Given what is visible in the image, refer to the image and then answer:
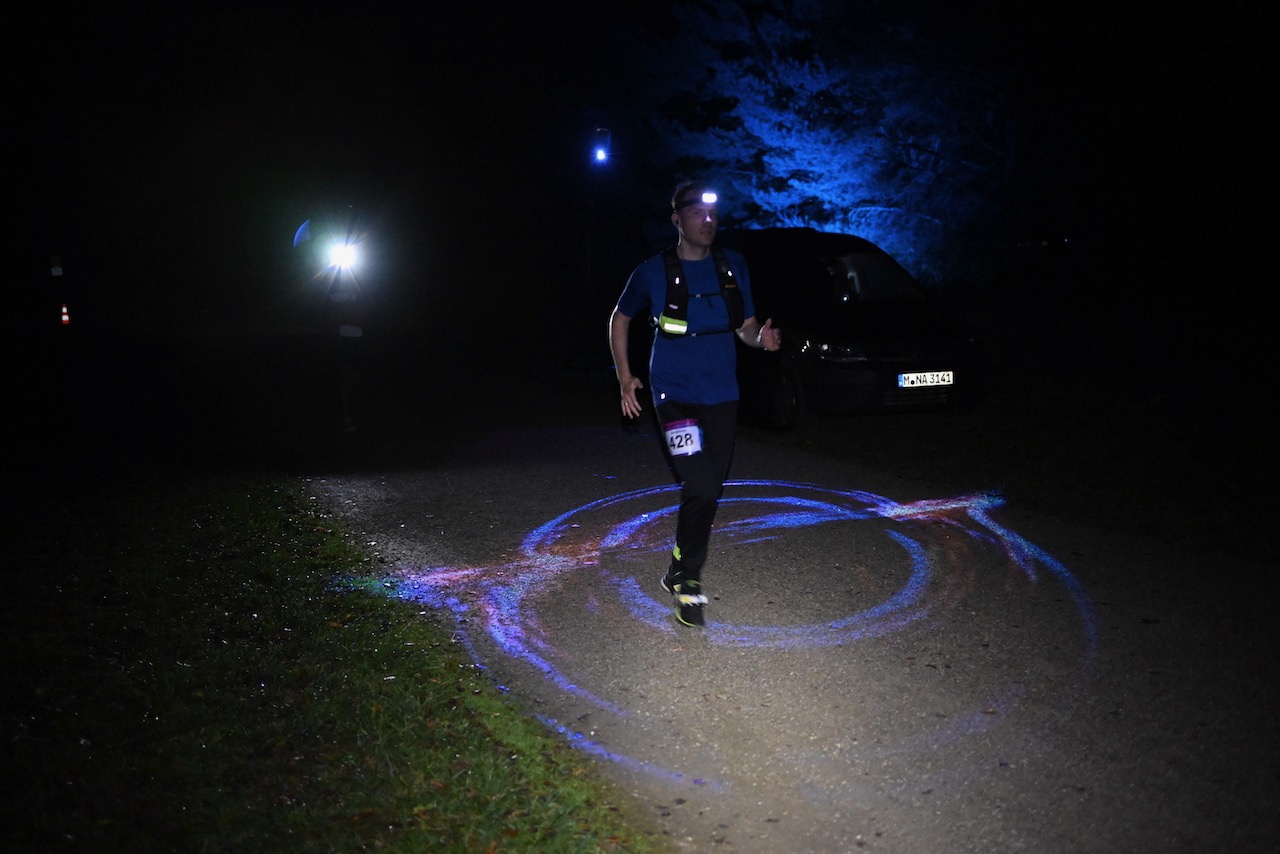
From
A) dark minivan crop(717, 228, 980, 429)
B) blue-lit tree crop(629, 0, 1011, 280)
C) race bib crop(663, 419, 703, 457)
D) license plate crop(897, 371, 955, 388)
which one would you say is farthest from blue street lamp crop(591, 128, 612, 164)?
race bib crop(663, 419, 703, 457)

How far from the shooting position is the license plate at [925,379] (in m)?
10.9

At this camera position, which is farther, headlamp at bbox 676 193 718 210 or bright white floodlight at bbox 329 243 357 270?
bright white floodlight at bbox 329 243 357 270

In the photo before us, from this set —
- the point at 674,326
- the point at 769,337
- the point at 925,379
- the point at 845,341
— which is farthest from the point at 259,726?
the point at 925,379

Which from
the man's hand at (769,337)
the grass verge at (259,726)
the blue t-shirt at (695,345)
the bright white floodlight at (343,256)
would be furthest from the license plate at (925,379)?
the bright white floodlight at (343,256)

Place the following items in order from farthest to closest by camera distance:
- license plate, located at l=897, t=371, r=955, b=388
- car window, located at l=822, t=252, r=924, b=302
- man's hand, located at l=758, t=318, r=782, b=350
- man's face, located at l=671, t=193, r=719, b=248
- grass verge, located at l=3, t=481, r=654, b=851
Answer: car window, located at l=822, t=252, r=924, b=302 < license plate, located at l=897, t=371, r=955, b=388 < man's hand, located at l=758, t=318, r=782, b=350 < man's face, located at l=671, t=193, r=719, b=248 < grass verge, located at l=3, t=481, r=654, b=851

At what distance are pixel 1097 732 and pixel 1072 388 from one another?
10956mm

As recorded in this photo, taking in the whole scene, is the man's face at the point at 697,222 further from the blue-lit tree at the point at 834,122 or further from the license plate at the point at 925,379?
the blue-lit tree at the point at 834,122

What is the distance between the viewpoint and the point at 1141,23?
16156 mm

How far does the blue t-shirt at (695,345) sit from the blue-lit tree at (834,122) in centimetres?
1231

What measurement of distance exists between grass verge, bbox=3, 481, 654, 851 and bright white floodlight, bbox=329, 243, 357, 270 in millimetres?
5812

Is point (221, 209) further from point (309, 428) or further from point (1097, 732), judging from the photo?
point (1097, 732)

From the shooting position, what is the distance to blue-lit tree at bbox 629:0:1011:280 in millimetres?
16562

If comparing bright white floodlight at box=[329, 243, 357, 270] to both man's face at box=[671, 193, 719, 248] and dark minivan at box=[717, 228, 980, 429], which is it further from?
man's face at box=[671, 193, 719, 248]

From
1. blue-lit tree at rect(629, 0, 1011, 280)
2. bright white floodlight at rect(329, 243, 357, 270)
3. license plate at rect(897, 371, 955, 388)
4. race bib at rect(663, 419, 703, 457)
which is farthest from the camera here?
blue-lit tree at rect(629, 0, 1011, 280)
